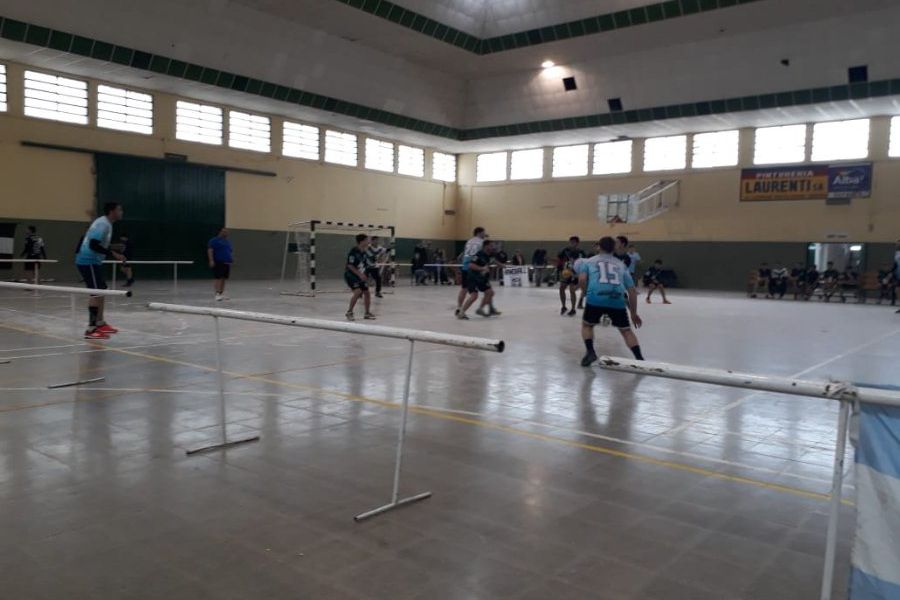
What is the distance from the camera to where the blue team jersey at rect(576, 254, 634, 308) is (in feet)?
31.2

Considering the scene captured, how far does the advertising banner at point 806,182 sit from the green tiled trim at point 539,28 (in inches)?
401

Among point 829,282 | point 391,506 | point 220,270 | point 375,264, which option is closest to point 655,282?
point 829,282

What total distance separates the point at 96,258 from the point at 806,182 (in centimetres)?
2833

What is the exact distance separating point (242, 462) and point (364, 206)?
3126cm

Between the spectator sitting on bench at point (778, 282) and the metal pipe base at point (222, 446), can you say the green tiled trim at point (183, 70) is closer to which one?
the spectator sitting on bench at point (778, 282)

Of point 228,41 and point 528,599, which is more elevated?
point 228,41

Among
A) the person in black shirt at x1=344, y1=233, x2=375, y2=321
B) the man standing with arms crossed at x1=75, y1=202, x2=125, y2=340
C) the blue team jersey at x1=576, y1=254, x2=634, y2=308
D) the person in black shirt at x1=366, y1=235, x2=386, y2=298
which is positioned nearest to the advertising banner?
the person in black shirt at x1=366, y1=235, x2=386, y2=298

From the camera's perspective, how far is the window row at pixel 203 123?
79.7ft

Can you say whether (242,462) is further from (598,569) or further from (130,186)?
(130,186)

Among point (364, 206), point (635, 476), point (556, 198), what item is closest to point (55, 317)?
point (635, 476)

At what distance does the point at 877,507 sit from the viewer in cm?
268

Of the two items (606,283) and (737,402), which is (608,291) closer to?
(606,283)

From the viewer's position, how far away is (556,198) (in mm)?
37250

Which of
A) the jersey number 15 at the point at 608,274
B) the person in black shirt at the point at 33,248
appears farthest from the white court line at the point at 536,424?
the person in black shirt at the point at 33,248
